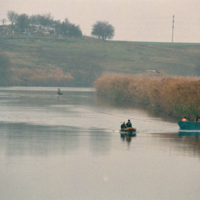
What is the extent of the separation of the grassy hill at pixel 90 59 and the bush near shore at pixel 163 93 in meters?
73.1

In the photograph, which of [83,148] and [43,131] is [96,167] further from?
[43,131]

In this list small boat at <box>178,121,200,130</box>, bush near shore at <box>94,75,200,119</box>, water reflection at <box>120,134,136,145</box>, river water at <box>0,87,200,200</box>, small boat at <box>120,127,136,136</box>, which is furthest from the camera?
bush near shore at <box>94,75,200,119</box>

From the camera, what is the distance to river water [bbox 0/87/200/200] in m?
17.4

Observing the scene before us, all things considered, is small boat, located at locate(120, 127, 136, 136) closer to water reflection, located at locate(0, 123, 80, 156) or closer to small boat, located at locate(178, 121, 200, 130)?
water reflection, located at locate(0, 123, 80, 156)

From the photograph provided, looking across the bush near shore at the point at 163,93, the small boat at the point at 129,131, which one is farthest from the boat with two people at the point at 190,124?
the bush near shore at the point at 163,93

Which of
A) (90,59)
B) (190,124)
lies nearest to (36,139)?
(190,124)

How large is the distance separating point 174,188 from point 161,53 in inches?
7010

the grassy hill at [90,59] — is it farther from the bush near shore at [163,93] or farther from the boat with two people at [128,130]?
the boat with two people at [128,130]

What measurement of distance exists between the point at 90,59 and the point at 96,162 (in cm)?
15757

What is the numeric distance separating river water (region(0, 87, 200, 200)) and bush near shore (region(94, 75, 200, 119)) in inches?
249

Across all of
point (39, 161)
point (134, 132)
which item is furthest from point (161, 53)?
point (39, 161)

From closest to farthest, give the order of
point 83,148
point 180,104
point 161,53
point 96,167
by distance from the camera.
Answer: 1. point 96,167
2. point 83,148
3. point 180,104
4. point 161,53

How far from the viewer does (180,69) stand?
174 metres

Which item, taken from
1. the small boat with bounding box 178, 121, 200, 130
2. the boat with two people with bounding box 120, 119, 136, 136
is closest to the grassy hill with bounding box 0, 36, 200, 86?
the small boat with bounding box 178, 121, 200, 130
